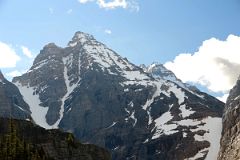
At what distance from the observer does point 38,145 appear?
405 feet

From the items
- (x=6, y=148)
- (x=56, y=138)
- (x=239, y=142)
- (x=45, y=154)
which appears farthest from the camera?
(x=239, y=142)

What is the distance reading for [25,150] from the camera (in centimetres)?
11144

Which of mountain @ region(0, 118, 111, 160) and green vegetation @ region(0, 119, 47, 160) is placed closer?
green vegetation @ region(0, 119, 47, 160)

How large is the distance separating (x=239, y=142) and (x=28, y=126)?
69.1 m

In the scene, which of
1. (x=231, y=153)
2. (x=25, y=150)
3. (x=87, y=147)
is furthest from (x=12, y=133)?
(x=231, y=153)

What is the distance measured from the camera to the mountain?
361ft

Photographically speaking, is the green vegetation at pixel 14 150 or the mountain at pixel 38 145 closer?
the green vegetation at pixel 14 150

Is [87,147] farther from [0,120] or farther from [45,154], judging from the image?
[0,120]

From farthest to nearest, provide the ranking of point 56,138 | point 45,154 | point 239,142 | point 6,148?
point 239,142 < point 56,138 < point 45,154 < point 6,148

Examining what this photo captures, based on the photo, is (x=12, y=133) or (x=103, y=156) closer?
(x=12, y=133)

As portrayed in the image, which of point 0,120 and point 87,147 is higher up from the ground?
point 0,120

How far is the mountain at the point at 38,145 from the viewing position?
11000 cm

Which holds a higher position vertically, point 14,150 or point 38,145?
point 38,145

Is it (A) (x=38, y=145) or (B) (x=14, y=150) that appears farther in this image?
(A) (x=38, y=145)
